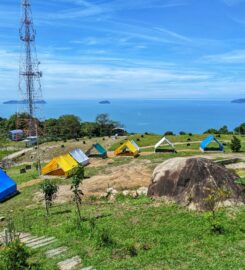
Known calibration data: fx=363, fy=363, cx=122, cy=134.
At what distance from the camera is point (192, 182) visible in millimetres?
22359

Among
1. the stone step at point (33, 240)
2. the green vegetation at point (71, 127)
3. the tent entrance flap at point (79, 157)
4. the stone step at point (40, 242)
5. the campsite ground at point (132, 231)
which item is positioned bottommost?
the stone step at point (33, 240)

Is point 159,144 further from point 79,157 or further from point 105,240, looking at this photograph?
point 105,240

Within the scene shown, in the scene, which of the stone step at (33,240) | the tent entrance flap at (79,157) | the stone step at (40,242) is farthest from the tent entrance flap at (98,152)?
the stone step at (40,242)

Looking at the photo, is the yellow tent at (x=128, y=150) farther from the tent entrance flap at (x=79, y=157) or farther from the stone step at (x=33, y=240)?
the stone step at (x=33, y=240)

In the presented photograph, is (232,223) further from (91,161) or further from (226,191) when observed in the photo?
(91,161)

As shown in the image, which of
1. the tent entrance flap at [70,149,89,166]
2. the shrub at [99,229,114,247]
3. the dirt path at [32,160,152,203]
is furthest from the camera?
the tent entrance flap at [70,149,89,166]

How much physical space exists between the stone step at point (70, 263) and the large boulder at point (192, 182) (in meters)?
8.54

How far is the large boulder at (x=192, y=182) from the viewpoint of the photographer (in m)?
21.6

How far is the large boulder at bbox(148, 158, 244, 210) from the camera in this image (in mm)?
21625

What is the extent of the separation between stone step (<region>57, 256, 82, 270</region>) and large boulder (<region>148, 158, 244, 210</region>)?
336 inches

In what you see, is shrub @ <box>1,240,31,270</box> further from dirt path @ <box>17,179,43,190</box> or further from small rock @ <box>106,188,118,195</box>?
dirt path @ <box>17,179,43,190</box>

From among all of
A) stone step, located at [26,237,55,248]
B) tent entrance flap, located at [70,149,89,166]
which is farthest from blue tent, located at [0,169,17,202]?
stone step, located at [26,237,55,248]

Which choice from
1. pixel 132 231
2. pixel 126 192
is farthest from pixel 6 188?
pixel 132 231

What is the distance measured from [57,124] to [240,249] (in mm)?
99448
